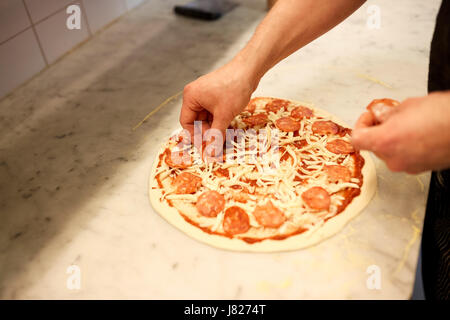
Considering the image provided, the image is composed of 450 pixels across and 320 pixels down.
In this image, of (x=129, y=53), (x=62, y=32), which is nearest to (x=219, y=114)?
(x=129, y=53)

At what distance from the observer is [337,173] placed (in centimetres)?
142

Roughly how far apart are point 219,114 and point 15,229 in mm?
920

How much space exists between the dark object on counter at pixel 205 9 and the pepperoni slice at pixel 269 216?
2.00 m

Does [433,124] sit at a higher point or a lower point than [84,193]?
higher

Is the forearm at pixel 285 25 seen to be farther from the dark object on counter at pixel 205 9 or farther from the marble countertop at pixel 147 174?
the dark object on counter at pixel 205 9

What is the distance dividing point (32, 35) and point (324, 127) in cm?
177

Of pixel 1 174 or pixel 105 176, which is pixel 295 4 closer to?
pixel 105 176

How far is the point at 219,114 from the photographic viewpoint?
1.44 metres

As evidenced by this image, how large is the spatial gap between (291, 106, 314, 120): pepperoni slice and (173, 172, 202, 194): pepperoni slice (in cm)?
62

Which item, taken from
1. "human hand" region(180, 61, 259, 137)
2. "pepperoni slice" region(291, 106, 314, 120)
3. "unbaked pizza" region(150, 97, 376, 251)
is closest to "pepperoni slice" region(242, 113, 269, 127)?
"unbaked pizza" region(150, 97, 376, 251)

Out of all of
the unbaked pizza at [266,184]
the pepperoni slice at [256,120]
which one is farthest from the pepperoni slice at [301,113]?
the pepperoni slice at [256,120]

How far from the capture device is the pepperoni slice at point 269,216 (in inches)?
49.8

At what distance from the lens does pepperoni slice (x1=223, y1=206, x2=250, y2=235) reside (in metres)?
1.27

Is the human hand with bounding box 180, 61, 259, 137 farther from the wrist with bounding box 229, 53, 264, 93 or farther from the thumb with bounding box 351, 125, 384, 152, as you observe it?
the thumb with bounding box 351, 125, 384, 152
